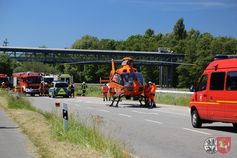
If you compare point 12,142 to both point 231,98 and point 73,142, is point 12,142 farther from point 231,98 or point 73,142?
point 231,98

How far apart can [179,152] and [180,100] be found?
27.4 meters

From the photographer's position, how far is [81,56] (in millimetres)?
158500

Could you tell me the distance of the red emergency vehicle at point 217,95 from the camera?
17266 mm

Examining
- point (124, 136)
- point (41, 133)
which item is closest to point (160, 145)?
point (124, 136)

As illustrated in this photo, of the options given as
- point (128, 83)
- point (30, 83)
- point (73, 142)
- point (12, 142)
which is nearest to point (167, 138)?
point (73, 142)

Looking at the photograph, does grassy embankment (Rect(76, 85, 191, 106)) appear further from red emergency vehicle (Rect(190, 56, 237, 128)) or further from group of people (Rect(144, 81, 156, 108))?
red emergency vehicle (Rect(190, 56, 237, 128))

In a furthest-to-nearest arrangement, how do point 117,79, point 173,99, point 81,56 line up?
1. point 81,56
2. point 173,99
3. point 117,79

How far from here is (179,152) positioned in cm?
1294

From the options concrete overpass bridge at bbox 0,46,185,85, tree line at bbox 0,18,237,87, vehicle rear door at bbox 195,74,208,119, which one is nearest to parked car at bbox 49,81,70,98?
vehicle rear door at bbox 195,74,208,119

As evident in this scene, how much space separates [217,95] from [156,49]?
473 ft

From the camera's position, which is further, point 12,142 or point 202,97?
point 202,97

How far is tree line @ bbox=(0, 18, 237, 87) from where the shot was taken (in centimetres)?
12012

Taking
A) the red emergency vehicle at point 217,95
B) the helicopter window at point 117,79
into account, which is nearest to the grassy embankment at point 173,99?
the helicopter window at point 117,79

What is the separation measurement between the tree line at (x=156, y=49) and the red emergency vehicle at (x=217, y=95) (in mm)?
96863
